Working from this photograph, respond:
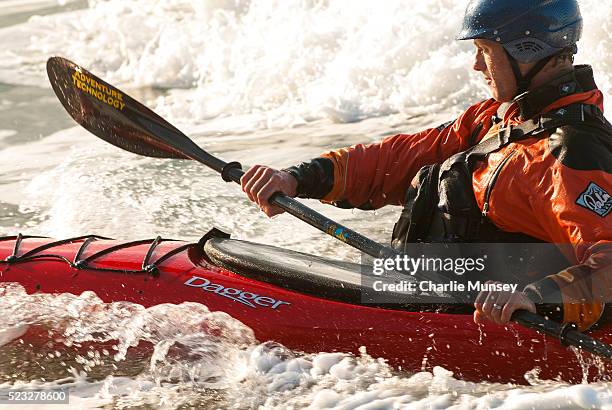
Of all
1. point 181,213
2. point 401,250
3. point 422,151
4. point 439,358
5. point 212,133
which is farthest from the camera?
point 212,133

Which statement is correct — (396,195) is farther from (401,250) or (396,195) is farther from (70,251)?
(70,251)

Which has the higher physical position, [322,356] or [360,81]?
[360,81]

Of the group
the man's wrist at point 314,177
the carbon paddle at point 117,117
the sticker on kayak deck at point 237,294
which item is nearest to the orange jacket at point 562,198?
the man's wrist at point 314,177

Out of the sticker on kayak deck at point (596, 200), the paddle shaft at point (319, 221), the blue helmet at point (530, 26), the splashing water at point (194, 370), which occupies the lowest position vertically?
the splashing water at point (194, 370)

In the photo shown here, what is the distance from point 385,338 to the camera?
3.01 m

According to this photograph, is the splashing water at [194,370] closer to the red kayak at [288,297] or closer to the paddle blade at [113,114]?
the red kayak at [288,297]

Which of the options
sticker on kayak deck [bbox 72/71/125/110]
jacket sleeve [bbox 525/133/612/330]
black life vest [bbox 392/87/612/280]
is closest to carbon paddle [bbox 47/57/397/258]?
sticker on kayak deck [bbox 72/71/125/110]

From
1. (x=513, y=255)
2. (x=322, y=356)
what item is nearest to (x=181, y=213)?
(x=322, y=356)

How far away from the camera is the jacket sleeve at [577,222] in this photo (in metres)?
2.62

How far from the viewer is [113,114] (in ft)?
14.0

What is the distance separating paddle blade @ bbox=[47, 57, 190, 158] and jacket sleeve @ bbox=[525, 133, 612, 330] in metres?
1.70

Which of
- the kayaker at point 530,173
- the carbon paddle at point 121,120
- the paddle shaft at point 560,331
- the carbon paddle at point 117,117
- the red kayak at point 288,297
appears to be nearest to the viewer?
the paddle shaft at point 560,331

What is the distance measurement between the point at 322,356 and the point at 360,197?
83 cm

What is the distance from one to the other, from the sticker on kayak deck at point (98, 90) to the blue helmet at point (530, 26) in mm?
1829
